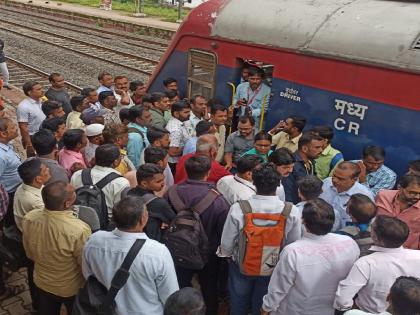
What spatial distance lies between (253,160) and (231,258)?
0.85 meters

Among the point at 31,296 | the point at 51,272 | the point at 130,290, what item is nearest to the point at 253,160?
the point at 130,290

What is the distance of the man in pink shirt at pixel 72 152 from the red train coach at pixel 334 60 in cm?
250

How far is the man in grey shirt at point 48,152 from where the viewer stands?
4281mm

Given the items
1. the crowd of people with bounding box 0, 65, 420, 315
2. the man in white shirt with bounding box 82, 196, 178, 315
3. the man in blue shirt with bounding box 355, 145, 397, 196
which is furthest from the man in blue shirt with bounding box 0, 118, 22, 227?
the man in blue shirt with bounding box 355, 145, 397, 196

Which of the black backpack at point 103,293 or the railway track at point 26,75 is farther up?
the black backpack at point 103,293

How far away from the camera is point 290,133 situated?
5371mm

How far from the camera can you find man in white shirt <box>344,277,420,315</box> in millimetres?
2324

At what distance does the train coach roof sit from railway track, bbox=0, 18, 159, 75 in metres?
8.51

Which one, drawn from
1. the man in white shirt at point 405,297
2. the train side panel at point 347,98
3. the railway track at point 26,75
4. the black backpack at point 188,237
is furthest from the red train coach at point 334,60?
the railway track at point 26,75

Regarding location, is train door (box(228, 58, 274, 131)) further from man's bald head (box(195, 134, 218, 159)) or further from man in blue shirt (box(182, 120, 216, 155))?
man's bald head (box(195, 134, 218, 159))

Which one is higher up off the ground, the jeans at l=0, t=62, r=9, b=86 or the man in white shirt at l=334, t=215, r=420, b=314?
the man in white shirt at l=334, t=215, r=420, b=314

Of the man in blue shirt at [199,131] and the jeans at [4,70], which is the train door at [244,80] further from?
the jeans at [4,70]

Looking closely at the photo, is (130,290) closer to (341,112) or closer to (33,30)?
(341,112)

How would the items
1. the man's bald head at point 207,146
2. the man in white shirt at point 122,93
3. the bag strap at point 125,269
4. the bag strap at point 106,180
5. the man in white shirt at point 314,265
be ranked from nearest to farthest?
the bag strap at point 125,269
the man in white shirt at point 314,265
the bag strap at point 106,180
the man's bald head at point 207,146
the man in white shirt at point 122,93
